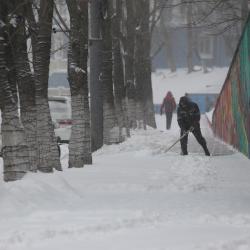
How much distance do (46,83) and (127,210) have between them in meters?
3.97

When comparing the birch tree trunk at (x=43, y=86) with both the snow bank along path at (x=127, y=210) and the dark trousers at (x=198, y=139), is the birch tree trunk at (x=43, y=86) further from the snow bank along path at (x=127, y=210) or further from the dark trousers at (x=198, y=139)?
the dark trousers at (x=198, y=139)

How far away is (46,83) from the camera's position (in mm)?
10914

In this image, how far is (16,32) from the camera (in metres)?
8.60

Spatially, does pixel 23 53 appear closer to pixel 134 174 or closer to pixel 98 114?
pixel 134 174

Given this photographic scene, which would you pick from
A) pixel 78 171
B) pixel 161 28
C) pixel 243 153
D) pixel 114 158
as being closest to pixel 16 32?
pixel 78 171

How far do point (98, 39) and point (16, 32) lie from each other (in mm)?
8792

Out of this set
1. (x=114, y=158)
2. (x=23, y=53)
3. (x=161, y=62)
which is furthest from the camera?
(x=161, y=62)

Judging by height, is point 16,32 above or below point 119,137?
above

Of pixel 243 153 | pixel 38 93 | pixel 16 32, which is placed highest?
pixel 16 32

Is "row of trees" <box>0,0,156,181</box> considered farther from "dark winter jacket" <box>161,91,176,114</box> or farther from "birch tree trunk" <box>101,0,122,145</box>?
"dark winter jacket" <box>161,91,176,114</box>

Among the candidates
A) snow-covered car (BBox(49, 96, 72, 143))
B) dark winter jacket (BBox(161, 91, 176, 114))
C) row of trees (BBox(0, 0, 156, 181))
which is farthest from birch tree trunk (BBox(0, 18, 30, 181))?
dark winter jacket (BBox(161, 91, 176, 114))

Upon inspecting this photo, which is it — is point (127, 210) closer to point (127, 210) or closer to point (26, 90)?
point (127, 210)

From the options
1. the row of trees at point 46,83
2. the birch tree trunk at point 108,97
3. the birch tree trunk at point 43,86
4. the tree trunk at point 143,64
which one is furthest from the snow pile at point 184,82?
the birch tree trunk at point 43,86

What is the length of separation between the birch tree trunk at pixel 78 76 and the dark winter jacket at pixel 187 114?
14.8 feet
